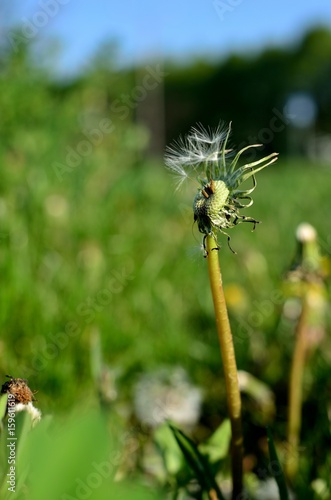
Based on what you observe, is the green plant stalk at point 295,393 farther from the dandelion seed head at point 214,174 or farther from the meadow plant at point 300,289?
the dandelion seed head at point 214,174

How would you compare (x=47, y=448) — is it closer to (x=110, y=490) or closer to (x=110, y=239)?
(x=110, y=490)

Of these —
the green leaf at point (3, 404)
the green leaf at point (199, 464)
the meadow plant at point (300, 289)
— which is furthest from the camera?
the meadow plant at point (300, 289)

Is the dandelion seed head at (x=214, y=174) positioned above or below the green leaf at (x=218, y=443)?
above

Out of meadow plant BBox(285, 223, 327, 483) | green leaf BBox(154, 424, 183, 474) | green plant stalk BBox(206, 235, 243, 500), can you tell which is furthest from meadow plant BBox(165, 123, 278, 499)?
meadow plant BBox(285, 223, 327, 483)

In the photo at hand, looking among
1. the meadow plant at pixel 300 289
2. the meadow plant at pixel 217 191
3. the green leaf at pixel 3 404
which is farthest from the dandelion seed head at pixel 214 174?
the meadow plant at pixel 300 289

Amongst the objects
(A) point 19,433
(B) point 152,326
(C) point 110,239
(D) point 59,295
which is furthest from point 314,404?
(C) point 110,239

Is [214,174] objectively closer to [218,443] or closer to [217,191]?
[217,191]

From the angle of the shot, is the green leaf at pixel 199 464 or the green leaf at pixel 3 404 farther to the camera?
the green leaf at pixel 199 464
